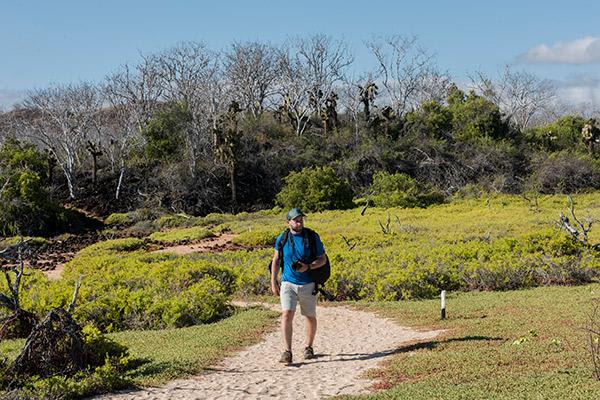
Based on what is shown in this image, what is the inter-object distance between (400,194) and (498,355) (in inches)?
1056

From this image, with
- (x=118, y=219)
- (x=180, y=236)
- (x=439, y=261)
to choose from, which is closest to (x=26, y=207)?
(x=118, y=219)

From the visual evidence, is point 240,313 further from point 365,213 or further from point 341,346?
point 365,213

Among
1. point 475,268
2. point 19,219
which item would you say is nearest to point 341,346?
point 475,268

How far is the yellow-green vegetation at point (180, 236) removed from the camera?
26114mm

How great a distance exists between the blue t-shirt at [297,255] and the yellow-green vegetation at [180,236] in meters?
17.7

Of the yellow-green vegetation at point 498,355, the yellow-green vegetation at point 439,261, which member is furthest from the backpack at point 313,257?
the yellow-green vegetation at point 439,261

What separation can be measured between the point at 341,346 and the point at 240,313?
347cm

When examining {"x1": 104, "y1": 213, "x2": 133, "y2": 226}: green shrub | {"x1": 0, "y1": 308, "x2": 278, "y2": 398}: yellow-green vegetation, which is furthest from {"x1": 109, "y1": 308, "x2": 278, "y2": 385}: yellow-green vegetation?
{"x1": 104, "y1": 213, "x2": 133, "y2": 226}: green shrub

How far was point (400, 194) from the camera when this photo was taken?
1357 inches

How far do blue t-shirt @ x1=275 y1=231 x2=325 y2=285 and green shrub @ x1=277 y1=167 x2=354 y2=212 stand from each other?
84.6 feet

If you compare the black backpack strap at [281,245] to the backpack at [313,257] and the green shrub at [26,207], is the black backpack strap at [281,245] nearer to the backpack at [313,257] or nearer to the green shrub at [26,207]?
Result: the backpack at [313,257]

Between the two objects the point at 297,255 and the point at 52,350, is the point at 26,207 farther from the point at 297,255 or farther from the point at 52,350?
the point at 297,255

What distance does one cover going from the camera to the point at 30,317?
8.46 m

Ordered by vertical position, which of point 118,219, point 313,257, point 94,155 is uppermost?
point 94,155
